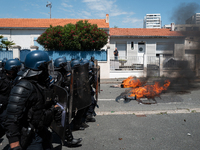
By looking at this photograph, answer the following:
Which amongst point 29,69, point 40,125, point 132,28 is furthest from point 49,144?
point 132,28

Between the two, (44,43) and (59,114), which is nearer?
(59,114)

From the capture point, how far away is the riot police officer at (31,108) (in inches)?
76.1

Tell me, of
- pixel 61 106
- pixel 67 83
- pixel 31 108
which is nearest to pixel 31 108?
pixel 31 108

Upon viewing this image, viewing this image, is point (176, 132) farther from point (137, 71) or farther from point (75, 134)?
point (137, 71)

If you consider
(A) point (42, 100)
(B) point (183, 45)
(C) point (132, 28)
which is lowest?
(A) point (42, 100)

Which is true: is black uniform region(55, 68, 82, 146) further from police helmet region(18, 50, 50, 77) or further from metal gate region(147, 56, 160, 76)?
metal gate region(147, 56, 160, 76)

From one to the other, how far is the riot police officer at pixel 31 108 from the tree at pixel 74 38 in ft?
47.7

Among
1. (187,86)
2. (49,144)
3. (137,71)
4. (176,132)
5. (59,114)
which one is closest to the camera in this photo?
(49,144)

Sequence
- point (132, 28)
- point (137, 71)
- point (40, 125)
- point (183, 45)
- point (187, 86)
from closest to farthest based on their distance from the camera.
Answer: point (40, 125) < point (187, 86) < point (183, 45) < point (137, 71) < point (132, 28)

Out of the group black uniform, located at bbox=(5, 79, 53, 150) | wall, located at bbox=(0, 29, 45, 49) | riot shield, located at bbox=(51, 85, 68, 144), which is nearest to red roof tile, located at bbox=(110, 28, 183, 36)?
wall, located at bbox=(0, 29, 45, 49)

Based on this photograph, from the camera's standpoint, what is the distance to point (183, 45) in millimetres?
12141

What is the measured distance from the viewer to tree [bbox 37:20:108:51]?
1664 cm

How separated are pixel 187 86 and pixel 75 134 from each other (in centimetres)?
822

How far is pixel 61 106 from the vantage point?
280 centimetres
